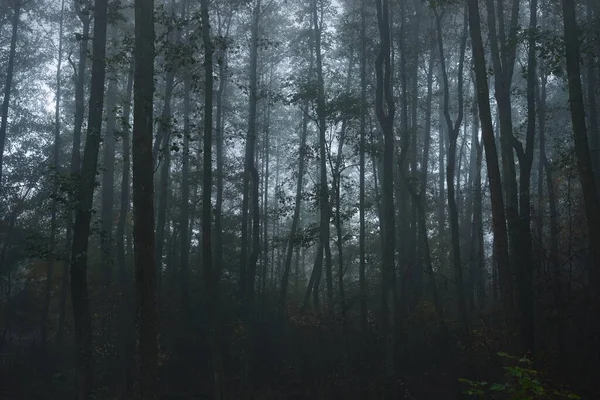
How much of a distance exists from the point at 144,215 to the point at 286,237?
12.0 metres

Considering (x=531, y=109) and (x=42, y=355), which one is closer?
(x=531, y=109)

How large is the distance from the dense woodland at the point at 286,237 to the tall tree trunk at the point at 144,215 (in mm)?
27

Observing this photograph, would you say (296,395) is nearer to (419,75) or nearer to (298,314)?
(298,314)

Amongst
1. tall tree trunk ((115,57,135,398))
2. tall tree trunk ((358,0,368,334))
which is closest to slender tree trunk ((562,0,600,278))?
tall tree trunk ((358,0,368,334))

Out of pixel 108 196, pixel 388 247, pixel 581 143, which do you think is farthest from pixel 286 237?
pixel 581 143

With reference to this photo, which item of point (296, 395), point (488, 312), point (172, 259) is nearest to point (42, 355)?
point (172, 259)

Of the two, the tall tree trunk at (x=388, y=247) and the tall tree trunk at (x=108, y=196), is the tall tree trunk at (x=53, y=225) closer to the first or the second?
the tall tree trunk at (x=108, y=196)

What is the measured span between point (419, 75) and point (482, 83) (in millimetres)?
14590

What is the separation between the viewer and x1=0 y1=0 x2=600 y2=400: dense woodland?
10.3 meters

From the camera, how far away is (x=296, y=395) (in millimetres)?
15750

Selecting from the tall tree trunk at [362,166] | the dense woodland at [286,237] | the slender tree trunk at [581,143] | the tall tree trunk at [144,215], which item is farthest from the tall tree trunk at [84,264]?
the slender tree trunk at [581,143]

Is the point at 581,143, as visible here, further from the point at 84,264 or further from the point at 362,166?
the point at 84,264

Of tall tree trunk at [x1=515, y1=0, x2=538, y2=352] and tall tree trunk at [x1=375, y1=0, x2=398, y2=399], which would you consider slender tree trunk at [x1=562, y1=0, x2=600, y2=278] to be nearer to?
tall tree trunk at [x1=515, y1=0, x2=538, y2=352]

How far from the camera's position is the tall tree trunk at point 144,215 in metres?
7.74
